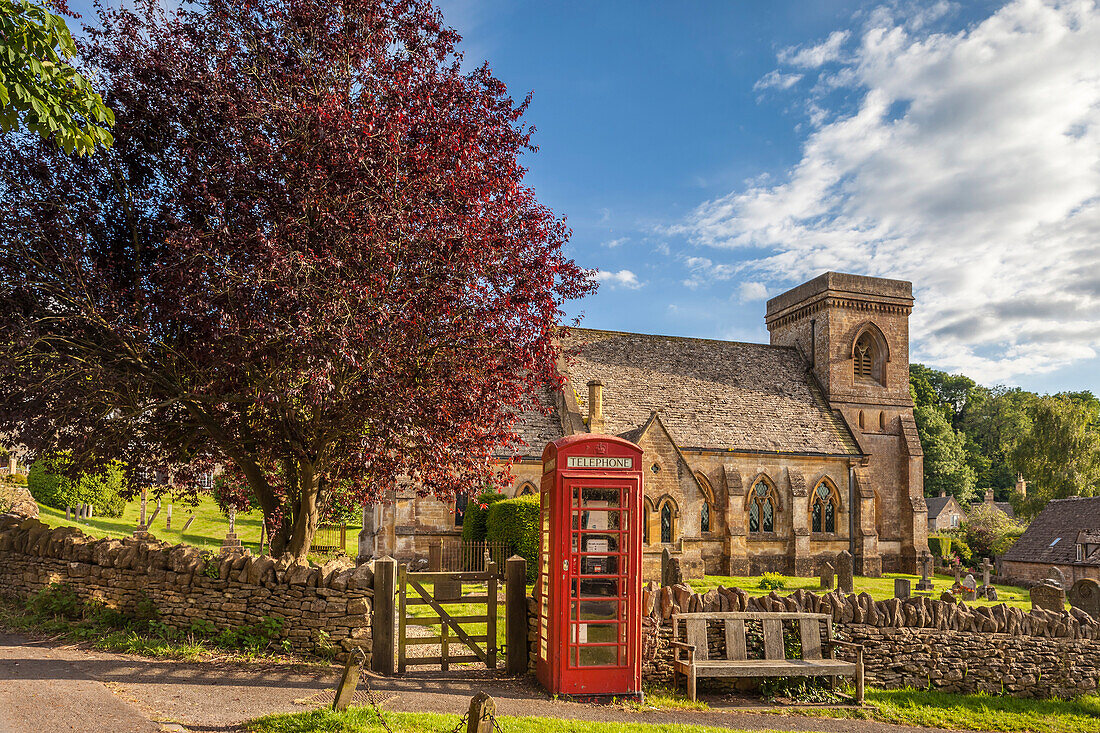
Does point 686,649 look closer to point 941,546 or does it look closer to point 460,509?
point 460,509

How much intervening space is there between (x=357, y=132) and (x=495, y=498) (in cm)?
1733

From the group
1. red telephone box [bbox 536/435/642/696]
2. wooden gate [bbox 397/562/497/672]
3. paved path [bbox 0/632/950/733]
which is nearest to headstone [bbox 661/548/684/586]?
wooden gate [bbox 397/562/497/672]

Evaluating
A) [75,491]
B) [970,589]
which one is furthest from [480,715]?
[75,491]

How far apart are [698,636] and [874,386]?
31.2m

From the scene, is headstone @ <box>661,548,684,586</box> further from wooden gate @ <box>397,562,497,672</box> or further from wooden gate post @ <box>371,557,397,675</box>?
wooden gate post @ <box>371,557,397,675</box>

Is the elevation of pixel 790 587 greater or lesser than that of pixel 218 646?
lesser

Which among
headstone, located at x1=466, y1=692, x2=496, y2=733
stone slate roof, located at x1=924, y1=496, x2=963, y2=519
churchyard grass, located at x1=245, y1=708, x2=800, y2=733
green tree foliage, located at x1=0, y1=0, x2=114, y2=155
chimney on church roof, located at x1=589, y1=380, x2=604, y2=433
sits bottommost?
stone slate roof, located at x1=924, y1=496, x2=963, y2=519

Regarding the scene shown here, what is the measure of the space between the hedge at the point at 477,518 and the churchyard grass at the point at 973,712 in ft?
53.2

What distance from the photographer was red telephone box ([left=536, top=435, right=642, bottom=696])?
8953 mm

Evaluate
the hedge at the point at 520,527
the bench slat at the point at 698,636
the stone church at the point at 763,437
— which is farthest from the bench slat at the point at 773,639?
the stone church at the point at 763,437

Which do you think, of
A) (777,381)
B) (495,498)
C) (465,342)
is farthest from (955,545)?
(465,342)

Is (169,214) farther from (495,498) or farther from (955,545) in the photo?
(955,545)

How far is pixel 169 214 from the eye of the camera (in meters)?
10.0

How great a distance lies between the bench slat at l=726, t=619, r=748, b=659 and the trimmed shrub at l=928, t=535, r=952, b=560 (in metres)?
31.5
